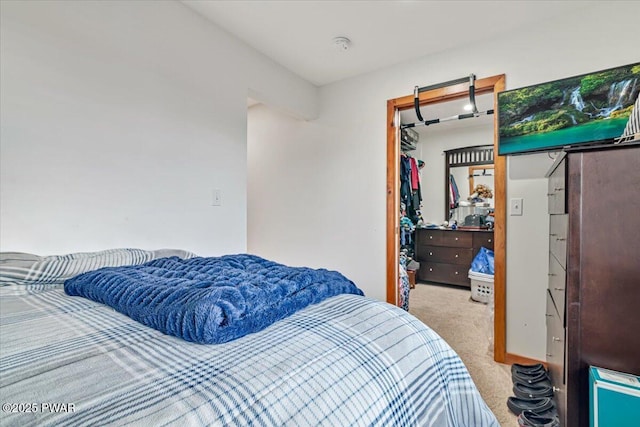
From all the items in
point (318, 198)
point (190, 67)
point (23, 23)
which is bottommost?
point (318, 198)

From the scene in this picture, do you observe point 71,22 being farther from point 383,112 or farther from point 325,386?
point 383,112

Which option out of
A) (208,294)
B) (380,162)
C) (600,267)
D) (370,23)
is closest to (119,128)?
(208,294)

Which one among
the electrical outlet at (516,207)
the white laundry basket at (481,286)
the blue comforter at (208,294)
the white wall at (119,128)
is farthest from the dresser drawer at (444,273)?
the blue comforter at (208,294)

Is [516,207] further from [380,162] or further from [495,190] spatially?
[380,162]

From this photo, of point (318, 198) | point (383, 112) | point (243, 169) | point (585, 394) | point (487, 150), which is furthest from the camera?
point (487, 150)

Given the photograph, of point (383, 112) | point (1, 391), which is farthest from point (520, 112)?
point (1, 391)

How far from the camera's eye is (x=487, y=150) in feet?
13.7

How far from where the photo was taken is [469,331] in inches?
102

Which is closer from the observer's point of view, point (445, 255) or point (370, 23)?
point (370, 23)

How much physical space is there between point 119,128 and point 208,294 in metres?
1.37

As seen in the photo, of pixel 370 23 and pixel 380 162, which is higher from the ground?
pixel 370 23

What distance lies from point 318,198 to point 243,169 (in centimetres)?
94

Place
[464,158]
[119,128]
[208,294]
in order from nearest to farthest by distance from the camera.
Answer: [208,294], [119,128], [464,158]

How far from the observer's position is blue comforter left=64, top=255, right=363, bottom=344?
0.63m
